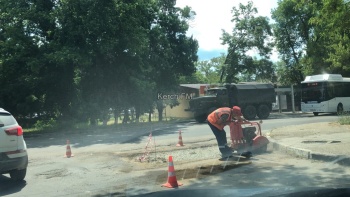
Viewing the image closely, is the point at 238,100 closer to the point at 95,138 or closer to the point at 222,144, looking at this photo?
the point at 95,138

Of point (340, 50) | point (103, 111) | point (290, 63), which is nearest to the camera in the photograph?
point (340, 50)

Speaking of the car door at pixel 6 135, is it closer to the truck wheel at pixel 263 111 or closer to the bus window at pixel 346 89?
the truck wheel at pixel 263 111

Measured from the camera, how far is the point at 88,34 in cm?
2394

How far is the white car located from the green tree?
33306mm

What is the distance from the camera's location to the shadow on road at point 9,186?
24.8ft

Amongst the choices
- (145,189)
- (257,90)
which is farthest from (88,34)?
(145,189)

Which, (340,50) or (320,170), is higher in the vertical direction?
(340,50)

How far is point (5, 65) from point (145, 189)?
18772 mm

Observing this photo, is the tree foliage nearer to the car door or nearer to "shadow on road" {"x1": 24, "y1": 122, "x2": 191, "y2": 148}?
"shadow on road" {"x1": 24, "y1": 122, "x2": 191, "y2": 148}

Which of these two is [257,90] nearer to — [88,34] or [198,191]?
[88,34]

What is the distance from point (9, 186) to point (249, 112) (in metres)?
21.1

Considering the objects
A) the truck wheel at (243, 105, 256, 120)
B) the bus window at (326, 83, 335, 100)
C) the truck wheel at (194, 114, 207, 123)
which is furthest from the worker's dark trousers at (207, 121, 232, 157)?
the bus window at (326, 83, 335, 100)

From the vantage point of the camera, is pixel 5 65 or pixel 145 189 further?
pixel 5 65

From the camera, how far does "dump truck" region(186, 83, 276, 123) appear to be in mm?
25562
